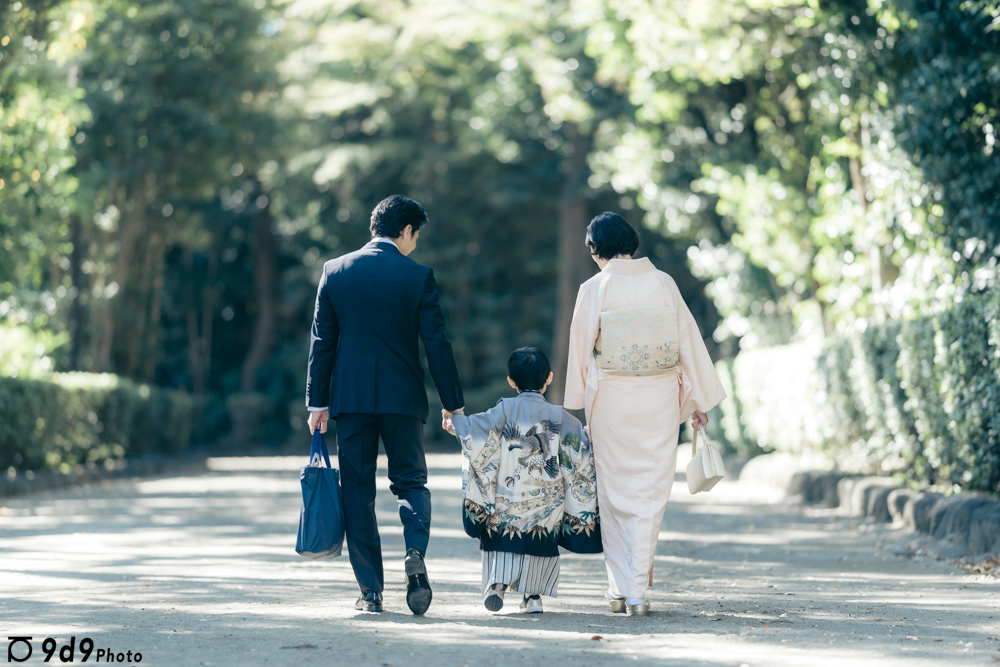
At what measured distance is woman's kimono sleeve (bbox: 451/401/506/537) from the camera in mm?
6039

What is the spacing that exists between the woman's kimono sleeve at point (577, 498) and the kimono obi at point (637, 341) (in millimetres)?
375

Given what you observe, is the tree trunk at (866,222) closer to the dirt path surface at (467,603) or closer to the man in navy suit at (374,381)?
the dirt path surface at (467,603)

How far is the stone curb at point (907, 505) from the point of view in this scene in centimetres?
827

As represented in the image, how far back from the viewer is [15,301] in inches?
679

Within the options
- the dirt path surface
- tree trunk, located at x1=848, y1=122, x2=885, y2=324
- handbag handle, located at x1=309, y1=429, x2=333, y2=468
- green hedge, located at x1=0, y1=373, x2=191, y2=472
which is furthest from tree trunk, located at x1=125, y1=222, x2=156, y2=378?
handbag handle, located at x1=309, y1=429, x2=333, y2=468

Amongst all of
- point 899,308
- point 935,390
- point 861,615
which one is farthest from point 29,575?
point 899,308

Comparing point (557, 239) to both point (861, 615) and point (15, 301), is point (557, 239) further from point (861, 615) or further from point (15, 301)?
point (861, 615)

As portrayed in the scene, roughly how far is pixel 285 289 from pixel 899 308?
23.7 m

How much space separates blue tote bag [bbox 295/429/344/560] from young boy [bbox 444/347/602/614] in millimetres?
618

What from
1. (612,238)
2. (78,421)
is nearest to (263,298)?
(78,421)

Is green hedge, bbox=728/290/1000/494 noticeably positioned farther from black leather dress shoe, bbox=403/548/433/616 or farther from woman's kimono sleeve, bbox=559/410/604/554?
black leather dress shoe, bbox=403/548/433/616

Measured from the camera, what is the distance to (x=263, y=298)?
118 feet

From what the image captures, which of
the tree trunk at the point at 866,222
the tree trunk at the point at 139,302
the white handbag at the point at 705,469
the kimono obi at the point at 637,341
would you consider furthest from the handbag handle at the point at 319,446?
the tree trunk at the point at 139,302

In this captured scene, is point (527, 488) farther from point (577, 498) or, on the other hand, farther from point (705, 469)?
point (705, 469)
